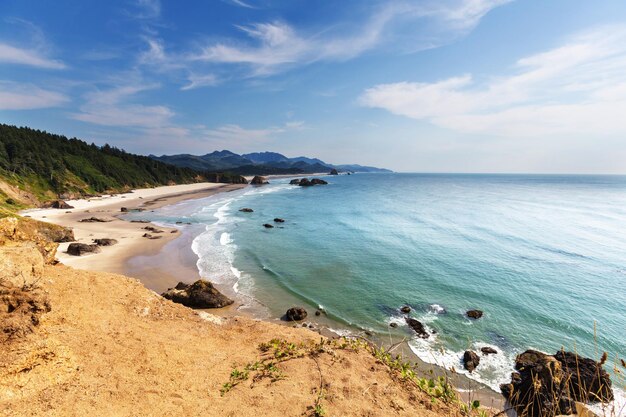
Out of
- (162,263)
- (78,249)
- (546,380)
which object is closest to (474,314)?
(546,380)

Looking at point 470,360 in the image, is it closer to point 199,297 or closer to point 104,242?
point 199,297

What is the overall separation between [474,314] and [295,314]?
11536 mm

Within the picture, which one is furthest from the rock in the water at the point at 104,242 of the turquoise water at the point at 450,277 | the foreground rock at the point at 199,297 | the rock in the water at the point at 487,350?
the rock in the water at the point at 487,350

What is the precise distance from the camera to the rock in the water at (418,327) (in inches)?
652

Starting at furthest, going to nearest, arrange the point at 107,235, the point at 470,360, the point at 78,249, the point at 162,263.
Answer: the point at 107,235
the point at 78,249
the point at 162,263
the point at 470,360

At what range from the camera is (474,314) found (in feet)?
61.7

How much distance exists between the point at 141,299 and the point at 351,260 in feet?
65.3

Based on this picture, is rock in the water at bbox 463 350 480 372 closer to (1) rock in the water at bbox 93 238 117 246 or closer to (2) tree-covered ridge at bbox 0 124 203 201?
(1) rock in the water at bbox 93 238 117 246

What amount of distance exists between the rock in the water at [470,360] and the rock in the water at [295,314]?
8.79 m

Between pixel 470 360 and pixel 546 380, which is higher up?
pixel 546 380

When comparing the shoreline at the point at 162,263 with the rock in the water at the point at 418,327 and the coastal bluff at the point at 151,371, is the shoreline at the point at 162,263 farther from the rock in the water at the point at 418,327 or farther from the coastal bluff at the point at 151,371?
the coastal bluff at the point at 151,371

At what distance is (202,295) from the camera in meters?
18.0

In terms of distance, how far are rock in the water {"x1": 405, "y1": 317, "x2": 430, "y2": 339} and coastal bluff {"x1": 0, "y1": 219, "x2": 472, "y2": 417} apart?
770cm

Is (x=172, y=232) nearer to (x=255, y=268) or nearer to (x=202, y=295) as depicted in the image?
(x=255, y=268)
